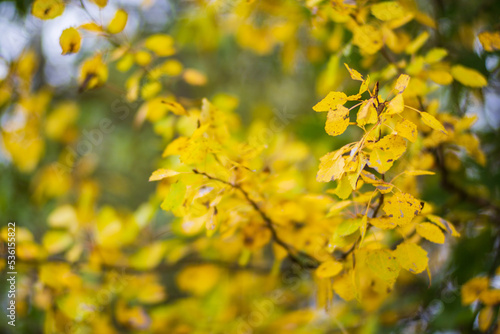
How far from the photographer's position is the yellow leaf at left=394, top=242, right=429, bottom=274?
58 centimetres

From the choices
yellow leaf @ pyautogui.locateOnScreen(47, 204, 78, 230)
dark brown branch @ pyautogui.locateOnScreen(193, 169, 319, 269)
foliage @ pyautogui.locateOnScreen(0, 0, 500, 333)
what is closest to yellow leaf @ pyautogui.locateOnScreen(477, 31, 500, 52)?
foliage @ pyautogui.locateOnScreen(0, 0, 500, 333)

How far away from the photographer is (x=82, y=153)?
7.06 feet

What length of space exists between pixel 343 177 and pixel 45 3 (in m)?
0.67

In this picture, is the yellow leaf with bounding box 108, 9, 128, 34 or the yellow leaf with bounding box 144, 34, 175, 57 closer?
the yellow leaf with bounding box 108, 9, 128, 34

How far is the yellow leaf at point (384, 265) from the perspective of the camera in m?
0.58

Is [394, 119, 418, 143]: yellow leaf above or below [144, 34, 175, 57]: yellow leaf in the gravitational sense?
above

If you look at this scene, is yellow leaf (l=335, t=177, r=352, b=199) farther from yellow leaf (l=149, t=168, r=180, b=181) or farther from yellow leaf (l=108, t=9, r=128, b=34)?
yellow leaf (l=108, t=9, r=128, b=34)

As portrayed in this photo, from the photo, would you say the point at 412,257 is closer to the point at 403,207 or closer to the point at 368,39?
the point at 403,207

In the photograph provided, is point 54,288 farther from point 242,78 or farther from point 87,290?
point 242,78

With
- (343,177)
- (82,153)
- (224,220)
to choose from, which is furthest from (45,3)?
(82,153)

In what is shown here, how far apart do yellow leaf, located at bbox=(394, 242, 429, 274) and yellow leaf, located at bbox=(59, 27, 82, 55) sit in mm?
745

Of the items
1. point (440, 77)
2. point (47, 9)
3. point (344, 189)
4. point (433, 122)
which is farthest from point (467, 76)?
point (47, 9)

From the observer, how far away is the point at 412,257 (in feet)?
1.91

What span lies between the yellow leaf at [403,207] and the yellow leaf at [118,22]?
682 mm
